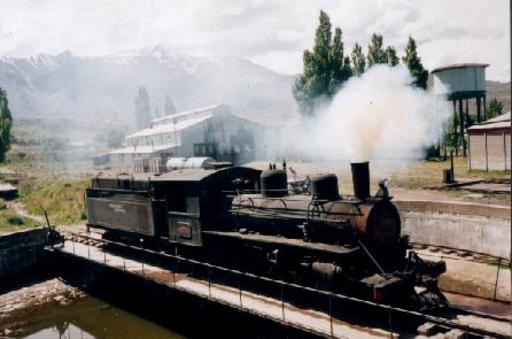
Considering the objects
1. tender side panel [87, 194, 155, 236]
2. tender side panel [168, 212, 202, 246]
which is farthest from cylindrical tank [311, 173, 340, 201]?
tender side panel [87, 194, 155, 236]

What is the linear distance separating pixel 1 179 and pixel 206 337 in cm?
3822

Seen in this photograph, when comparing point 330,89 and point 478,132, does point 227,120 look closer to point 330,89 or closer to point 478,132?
point 330,89

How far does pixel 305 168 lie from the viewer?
3591cm

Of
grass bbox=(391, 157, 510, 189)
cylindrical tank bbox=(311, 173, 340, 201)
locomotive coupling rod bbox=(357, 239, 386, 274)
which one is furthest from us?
grass bbox=(391, 157, 510, 189)

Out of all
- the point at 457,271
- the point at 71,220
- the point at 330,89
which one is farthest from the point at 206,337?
the point at 330,89

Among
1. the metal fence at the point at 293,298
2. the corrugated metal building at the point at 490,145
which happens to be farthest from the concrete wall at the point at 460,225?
the corrugated metal building at the point at 490,145

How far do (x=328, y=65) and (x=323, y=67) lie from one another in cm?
50

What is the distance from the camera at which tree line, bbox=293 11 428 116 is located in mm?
42188

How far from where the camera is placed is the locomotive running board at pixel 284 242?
1041cm

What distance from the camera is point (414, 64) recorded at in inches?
1672

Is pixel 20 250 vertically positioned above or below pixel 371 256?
below

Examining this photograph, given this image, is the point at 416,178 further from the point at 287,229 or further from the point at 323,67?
the point at 323,67

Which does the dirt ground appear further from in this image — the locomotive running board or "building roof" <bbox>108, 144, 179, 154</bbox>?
"building roof" <bbox>108, 144, 179, 154</bbox>

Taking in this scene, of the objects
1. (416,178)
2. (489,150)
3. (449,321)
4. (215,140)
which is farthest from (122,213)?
(215,140)
